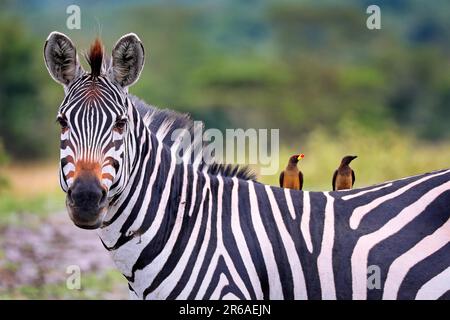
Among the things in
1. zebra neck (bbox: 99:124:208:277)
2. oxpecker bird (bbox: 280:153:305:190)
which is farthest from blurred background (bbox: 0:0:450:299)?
oxpecker bird (bbox: 280:153:305:190)

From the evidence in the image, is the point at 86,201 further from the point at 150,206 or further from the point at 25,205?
the point at 25,205

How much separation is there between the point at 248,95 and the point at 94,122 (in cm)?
3901

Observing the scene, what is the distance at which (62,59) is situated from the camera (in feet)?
18.5

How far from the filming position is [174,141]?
19.9 feet

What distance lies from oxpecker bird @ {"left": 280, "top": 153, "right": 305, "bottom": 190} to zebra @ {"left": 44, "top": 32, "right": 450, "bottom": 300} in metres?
1.12

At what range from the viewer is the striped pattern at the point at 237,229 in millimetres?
5441

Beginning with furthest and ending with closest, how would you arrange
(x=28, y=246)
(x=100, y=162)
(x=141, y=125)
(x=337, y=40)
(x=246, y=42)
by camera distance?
1. (x=246, y=42)
2. (x=337, y=40)
3. (x=28, y=246)
4. (x=141, y=125)
5. (x=100, y=162)

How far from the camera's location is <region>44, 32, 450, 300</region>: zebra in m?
5.44

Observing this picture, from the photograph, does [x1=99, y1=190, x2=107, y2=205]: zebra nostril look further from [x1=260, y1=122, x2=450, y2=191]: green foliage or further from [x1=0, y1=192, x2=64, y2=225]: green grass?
[x1=260, y1=122, x2=450, y2=191]: green foliage

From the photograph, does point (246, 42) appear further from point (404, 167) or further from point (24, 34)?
point (404, 167)

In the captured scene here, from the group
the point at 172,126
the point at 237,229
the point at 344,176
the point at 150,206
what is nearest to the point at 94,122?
the point at 150,206
